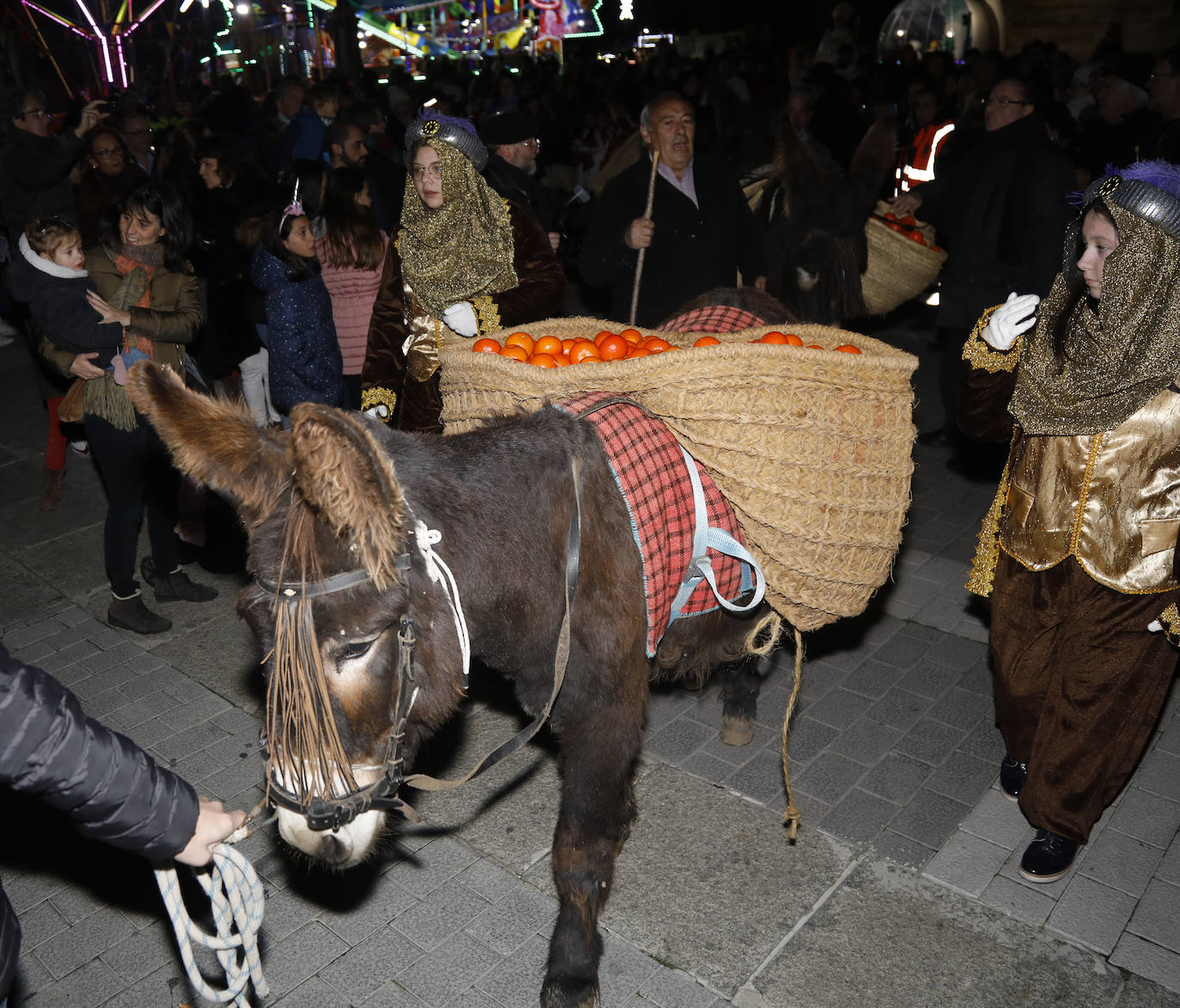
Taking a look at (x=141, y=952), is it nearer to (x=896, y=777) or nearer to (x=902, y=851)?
(x=902, y=851)

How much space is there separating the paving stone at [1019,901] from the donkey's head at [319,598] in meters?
2.36

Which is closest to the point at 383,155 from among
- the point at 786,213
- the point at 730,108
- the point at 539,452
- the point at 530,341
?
the point at 786,213

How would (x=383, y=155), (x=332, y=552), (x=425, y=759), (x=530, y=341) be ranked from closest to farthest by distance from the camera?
(x=332, y=552) → (x=530, y=341) → (x=425, y=759) → (x=383, y=155)

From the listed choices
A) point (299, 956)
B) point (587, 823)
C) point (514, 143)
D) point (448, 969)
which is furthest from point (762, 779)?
point (514, 143)

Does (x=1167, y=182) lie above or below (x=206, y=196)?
above

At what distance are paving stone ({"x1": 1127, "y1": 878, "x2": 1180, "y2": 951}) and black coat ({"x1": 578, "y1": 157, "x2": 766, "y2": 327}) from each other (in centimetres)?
377

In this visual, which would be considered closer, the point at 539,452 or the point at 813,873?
the point at 539,452

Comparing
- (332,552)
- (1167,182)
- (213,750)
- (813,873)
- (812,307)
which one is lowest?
(213,750)

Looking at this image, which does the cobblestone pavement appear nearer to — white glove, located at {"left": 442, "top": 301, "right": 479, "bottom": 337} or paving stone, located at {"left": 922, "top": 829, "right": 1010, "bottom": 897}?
paving stone, located at {"left": 922, "top": 829, "right": 1010, "bottom": 897}

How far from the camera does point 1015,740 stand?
3.81 meters

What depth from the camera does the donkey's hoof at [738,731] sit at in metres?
4.32

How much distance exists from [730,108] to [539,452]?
Answer: 11.3 metres

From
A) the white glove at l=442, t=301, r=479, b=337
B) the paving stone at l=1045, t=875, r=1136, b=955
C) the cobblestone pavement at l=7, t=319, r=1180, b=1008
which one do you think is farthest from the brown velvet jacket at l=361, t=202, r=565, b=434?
the paving stone at l=1045, t=875, r=1136, b=955

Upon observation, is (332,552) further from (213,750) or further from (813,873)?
(213,750)
